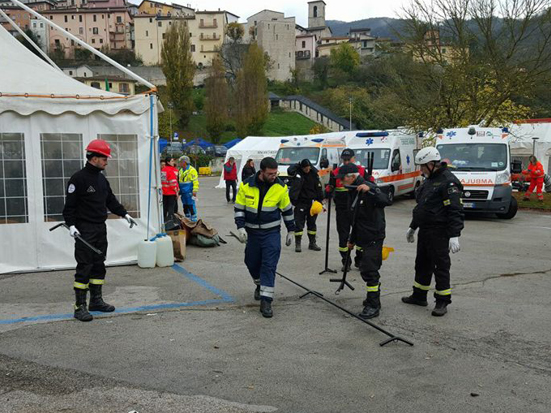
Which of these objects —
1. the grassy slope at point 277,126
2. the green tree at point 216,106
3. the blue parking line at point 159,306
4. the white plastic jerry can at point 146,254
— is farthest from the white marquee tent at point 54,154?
the grassy slope at point 277,126

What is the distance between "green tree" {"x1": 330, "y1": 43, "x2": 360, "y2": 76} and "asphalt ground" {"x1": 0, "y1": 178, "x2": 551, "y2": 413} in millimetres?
103337

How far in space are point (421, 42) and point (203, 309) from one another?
1991 centimetres

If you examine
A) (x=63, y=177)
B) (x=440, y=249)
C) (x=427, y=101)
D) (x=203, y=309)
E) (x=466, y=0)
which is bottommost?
(x=203, y=309)

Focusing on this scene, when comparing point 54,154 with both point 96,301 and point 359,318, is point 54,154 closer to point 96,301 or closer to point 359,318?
point 96,301

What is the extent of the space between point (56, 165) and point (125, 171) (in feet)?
3.76

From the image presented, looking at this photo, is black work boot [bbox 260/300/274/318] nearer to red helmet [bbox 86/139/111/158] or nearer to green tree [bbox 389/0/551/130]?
red helmet [bbox 86/139/111/158]

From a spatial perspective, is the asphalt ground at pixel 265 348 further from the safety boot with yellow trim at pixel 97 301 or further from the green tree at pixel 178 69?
the green tree at pixel 178 69

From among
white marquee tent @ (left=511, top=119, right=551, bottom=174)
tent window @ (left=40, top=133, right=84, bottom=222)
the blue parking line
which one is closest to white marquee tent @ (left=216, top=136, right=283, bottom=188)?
white marquee tent @ (left=511, top=119, right=551, bottom=174)

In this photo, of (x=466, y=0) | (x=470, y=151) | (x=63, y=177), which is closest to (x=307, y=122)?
(x=466, y=0)

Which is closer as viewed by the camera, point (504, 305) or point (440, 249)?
point (440, 249)

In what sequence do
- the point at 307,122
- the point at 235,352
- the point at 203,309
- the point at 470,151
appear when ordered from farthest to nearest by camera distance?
the point at 307,122, the point at 470,151, the point at 203,309, the point at 235,352

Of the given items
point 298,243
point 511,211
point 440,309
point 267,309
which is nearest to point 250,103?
point 511,211

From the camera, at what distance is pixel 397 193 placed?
20797 millimetres

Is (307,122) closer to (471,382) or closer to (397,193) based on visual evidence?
(397,193)
